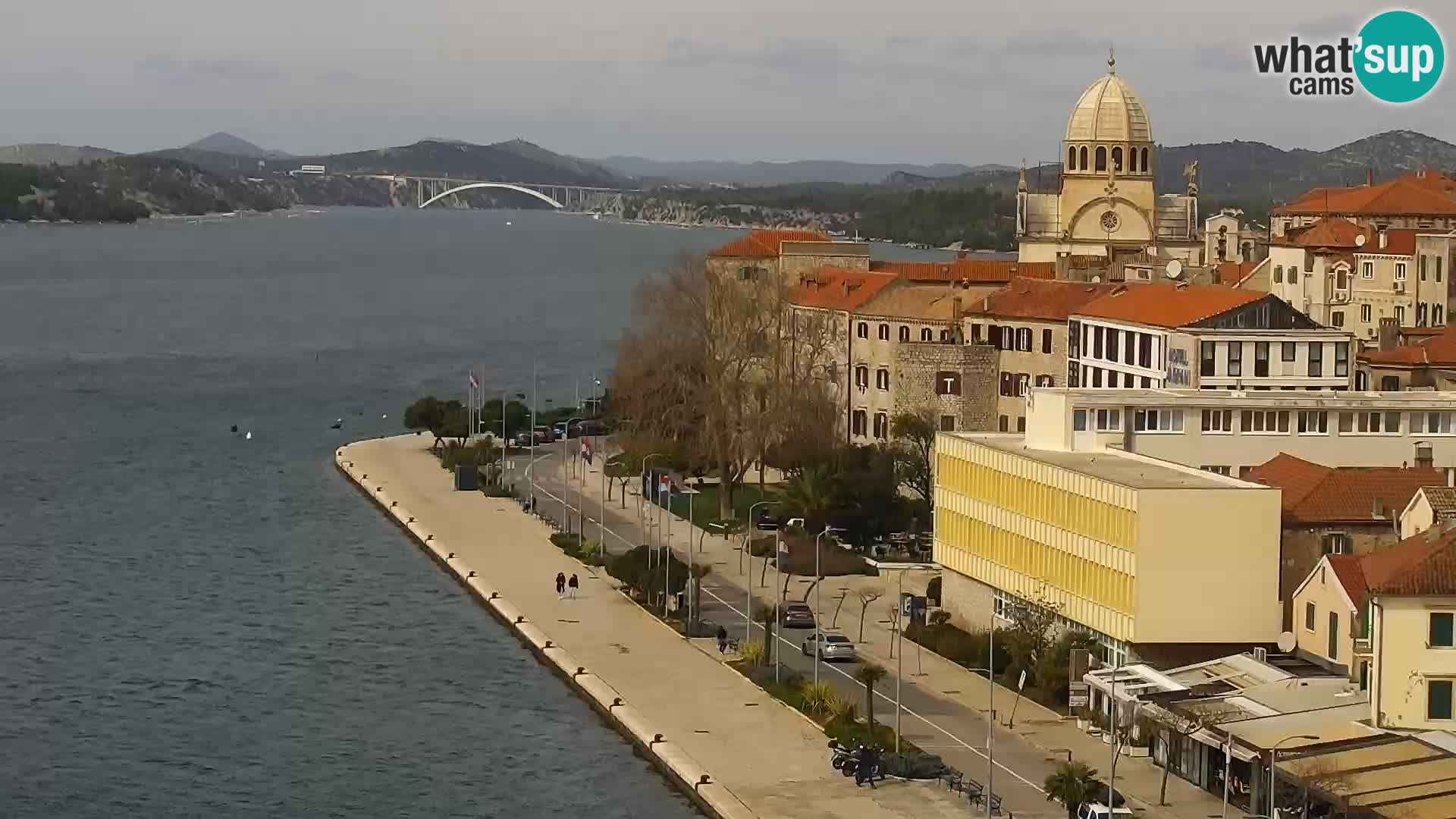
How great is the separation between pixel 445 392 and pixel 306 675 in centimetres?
5061

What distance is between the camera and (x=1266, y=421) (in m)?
39.7

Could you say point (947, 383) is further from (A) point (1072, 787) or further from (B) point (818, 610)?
(A) point (1072, 787)

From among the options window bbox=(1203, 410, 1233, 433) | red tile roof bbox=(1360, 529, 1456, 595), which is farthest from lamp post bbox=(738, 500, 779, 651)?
red tile roof bbox=(1360, 529, 1456, 595)

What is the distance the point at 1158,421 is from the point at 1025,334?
45.7 ft

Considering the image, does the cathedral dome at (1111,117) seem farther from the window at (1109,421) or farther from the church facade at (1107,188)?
the window at (1109,421)

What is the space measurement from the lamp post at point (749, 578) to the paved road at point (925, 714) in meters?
0.13

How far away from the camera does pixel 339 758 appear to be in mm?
33375

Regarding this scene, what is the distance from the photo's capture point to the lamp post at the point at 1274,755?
26.2 meters

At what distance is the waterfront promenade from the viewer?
28.8 m

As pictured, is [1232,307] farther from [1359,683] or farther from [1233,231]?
[1233,231]

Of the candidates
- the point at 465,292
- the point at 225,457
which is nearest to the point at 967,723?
the point at 225,457

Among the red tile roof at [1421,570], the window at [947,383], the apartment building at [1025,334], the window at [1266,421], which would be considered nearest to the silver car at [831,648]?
the window at [1266,421]

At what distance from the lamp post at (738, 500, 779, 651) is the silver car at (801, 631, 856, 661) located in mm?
675

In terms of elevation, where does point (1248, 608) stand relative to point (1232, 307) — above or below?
below
